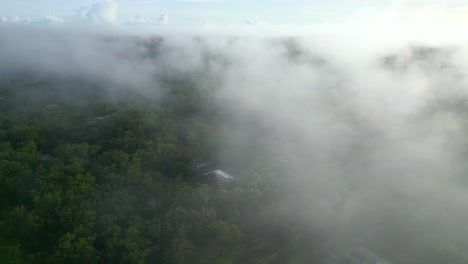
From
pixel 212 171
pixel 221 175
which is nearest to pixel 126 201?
pixel 221 175

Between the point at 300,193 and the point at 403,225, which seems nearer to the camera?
the point at 403,225

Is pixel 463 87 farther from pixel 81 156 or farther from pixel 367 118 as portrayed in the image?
pixel 81 156

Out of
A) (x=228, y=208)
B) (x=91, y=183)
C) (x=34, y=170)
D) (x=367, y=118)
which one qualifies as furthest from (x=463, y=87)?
(x=34, y=170)

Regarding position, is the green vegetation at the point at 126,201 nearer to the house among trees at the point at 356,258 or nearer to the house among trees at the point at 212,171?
the house among trees at the point at 212,171

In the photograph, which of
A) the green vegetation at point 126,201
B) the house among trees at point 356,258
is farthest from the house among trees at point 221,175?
the house among trees at point 356,258

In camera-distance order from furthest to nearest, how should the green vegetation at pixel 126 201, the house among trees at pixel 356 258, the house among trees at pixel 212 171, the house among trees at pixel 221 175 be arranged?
1. the house among trees at pixel 212 171
2. the house among trees at pixel 221 175
3. the house among trees at pixel 356 258
4. the green vegetation at pixel 126 201

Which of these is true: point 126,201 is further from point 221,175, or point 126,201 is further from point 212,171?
point 212,171

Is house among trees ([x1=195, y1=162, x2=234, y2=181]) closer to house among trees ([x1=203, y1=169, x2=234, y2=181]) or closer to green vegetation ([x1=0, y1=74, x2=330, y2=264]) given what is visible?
house among trees ([x1=203, y1=169, x2=234, y2=181])

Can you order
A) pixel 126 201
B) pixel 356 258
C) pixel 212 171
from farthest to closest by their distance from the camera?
1. pixel 212 171
2. pixel 126 201
3. pixel 356 258

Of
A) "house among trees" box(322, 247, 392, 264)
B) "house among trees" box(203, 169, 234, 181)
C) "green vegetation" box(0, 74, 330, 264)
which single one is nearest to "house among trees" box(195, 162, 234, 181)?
"house among trees" box(203, 169, 234, 181)
